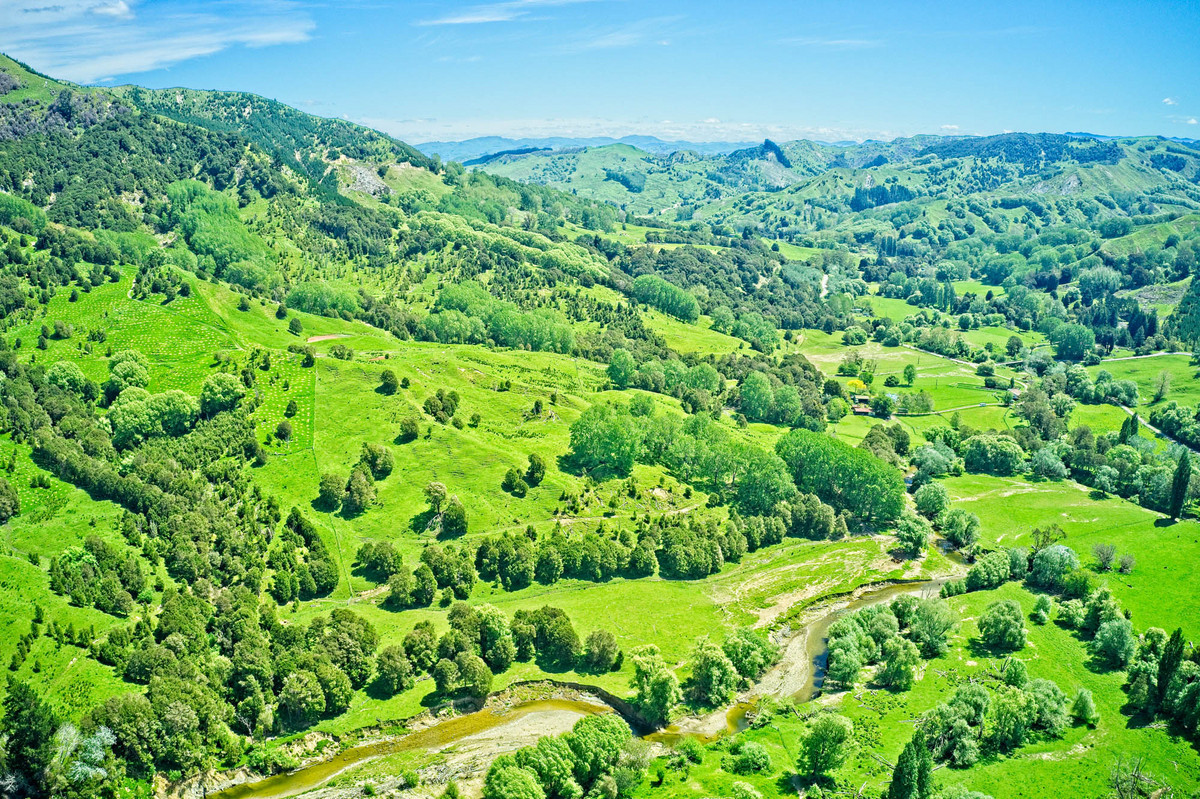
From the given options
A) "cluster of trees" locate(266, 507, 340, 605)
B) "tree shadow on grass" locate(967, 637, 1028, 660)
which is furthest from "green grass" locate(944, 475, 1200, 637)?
"cluster of trees" locate(266, 507, 340, 605)

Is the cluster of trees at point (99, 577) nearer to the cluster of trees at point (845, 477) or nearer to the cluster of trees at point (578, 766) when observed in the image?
the cluster of trees at point (578, 766)

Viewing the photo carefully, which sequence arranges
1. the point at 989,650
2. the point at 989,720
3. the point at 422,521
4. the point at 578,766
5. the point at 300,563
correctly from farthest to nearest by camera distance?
1. the point at 422,521
2. the point at 300,563
3. the point at 989,650
4. the point at 989,720
5. the point at 578,766

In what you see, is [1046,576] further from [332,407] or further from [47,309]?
[47,309]

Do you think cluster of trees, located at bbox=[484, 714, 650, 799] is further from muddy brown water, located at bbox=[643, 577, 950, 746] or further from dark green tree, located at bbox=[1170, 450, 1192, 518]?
dark green tree, located at bbox=[1170, 450, 1192, 518]

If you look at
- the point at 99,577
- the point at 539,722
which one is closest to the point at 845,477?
the point at 539,722

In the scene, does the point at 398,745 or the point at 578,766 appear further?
the point at 398,745

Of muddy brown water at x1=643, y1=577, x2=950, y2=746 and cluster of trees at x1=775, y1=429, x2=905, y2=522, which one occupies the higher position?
cluster of trees at x1=775, y1=429, x2=905, y2=522

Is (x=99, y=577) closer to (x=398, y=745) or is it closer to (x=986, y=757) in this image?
(x=398, y=745)

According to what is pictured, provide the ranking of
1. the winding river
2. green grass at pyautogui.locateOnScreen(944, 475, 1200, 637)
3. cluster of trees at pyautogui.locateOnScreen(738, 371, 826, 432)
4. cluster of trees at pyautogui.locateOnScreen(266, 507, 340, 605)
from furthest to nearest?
cluster of trees at pyautogui.locateOnScreen(738, 371, 826, 432), green grass at pyautogui.locateOnScreen(944, 475, 1200, 637), cluster of trees at pyautogui.locateOnScreen(266, 507, 340, 605), the winding river
